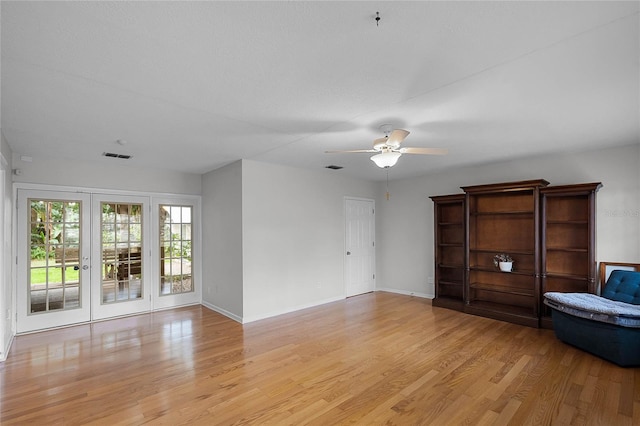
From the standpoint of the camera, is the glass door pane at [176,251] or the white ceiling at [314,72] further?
the glass door pane at [176,251]

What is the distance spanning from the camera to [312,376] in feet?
9.68

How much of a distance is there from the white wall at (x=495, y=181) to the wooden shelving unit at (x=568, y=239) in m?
0.21

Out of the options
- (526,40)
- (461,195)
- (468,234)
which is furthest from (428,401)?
(461,195)

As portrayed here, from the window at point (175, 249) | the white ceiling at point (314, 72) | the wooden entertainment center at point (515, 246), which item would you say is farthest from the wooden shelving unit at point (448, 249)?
the window at point (175, 249)

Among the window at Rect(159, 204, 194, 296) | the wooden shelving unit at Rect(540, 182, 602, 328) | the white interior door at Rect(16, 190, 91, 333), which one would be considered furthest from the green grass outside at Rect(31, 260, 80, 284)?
the wooden shelving unit at Rect(540, 182, 602, 328)

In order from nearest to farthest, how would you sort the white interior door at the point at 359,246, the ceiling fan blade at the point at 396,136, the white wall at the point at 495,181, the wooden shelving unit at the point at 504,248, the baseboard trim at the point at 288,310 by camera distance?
the ceiling fan blade at the point at 396,136 → the white wall at the point at 495,181 → the wooden shelving unit at the point at 504,248 → the baseboard trim at the point at 288,310 → the white interior door at the point at 359,246

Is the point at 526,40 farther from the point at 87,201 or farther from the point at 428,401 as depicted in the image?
the point at 87,201

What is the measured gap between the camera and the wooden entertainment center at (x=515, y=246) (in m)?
4.33

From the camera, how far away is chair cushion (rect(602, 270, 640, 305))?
3529 millimetres

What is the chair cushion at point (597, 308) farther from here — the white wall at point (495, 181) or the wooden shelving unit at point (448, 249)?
the wooden shelving unit at point (448, 249)

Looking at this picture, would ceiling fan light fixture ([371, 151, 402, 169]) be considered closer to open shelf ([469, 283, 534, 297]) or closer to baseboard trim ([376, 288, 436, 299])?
open shelf ([469, 283, 534, 297])

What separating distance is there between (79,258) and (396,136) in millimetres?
4859

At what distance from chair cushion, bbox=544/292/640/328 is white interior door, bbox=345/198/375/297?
328 centimetres

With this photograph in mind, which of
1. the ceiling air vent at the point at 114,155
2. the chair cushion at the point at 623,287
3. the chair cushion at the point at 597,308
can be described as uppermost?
the ceiling air vent at the point at 114,155
